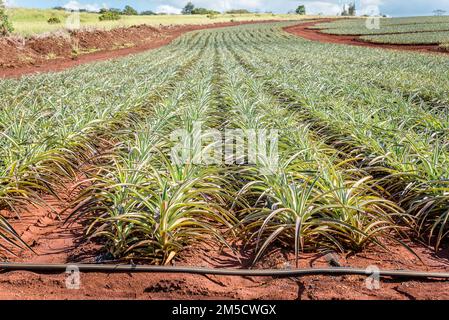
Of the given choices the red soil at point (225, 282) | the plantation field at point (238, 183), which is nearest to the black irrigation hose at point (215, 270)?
the red soil at point (225, 282)

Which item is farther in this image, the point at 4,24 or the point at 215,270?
the point at 4,24

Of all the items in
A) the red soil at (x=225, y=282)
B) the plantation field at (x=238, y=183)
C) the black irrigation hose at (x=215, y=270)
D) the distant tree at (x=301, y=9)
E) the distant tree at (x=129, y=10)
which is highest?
the distant tree at (x=301, y=9)

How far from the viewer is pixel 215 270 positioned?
111 inches

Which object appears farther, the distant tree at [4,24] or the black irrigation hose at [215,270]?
the distant tree at [4,24]

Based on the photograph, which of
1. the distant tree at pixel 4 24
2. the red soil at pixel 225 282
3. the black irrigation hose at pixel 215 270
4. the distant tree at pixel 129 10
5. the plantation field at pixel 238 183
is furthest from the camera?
the distant tree at pixel 129 10

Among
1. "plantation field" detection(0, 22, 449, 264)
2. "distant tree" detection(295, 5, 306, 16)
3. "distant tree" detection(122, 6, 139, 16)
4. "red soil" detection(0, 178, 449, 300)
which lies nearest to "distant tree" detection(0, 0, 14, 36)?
"plantation field" detection(0, 22, 449, 264)

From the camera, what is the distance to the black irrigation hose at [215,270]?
109 inches

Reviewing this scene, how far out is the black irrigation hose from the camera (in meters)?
2.77

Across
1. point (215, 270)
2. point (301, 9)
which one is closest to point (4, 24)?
point (215, 270)

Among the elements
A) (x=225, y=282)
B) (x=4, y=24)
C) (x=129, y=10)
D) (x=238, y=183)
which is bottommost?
(x=225, y=282)

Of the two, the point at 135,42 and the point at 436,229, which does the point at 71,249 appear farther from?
the point at 135,42

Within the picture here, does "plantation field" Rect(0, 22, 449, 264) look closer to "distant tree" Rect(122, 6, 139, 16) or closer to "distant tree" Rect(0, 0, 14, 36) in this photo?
"distant tree" Rect(0, 0, 14, 36)

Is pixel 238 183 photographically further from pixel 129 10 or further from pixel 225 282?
pixel 129 10

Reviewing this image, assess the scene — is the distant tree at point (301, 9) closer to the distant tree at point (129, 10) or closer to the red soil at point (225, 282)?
the distant tree at point (129, 10)
